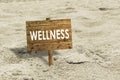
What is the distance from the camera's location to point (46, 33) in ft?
22.2

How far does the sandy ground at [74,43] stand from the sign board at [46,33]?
1.52 ft

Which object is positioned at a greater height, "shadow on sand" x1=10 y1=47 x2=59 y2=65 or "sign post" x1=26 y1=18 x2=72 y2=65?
"sign post" x1=26 y1=18 x2=72 y2=65

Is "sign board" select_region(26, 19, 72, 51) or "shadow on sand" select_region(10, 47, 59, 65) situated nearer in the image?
"sign board" select_region(26, 19, 72, 51)

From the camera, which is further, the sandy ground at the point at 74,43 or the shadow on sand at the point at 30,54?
the shadow on sand at the point at 30,54

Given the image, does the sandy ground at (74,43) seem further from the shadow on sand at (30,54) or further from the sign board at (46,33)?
the sign board at (46,33)

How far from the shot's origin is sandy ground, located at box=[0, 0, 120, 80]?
6.71m

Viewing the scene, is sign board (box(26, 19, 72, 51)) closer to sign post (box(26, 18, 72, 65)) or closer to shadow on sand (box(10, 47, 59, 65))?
sign post (box(26, 18, 72, 65))

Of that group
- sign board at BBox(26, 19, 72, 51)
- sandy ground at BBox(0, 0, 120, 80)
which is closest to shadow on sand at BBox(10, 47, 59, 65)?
sandy ground at BBox(0, 0, 120, 80)

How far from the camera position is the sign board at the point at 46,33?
679cm

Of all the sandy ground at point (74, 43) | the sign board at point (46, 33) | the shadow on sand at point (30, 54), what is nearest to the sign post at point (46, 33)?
the sign board at point (46, 33)

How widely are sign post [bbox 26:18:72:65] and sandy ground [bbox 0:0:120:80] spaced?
1.52ft

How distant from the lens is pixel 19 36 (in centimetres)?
899

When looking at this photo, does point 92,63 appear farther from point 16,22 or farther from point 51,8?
point 51,8

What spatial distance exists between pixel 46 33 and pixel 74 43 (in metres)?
1.69
